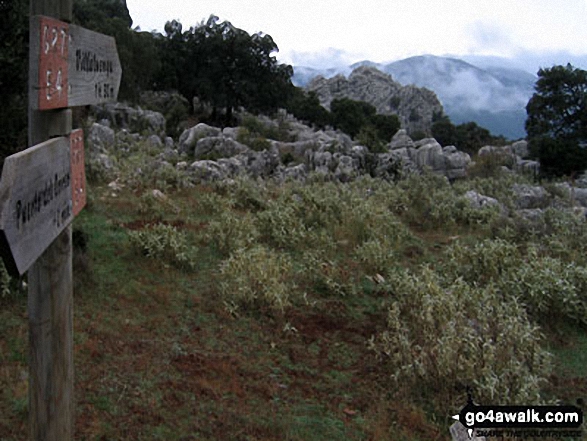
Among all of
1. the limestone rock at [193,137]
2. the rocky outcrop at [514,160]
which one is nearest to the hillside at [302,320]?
the limestone rock at [193,137]

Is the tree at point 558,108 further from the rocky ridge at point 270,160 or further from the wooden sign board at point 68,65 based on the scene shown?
the wooden sign board at point 68,65

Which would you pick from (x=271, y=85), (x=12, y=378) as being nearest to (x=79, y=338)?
(x=12, y=378)

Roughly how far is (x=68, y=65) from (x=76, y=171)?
0.50 m

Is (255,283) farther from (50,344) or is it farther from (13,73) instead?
(50,344)

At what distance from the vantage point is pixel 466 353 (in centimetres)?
455

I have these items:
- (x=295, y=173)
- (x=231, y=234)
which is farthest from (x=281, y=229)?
(x=295, y=173)

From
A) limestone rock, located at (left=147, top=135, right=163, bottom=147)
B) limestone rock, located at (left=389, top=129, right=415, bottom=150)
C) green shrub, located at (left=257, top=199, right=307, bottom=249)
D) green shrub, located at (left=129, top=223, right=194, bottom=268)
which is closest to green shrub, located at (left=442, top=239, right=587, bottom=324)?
green shrub, located at (left=257, top=199, right=307, bottom=249)

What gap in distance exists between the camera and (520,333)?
471cm

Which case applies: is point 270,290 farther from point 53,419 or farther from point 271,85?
point 271,85

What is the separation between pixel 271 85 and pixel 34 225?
3648 centimetres

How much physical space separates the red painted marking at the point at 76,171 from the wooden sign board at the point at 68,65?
166 mm

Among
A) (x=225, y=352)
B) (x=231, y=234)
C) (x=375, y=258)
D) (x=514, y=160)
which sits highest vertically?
(x=514, y=160)

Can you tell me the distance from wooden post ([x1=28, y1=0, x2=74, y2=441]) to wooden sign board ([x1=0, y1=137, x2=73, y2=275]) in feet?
0.59

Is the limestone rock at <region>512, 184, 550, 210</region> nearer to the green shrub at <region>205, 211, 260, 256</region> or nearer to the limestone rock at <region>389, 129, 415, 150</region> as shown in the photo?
the green shrub at <region>205, 211, 260, 256</region>
